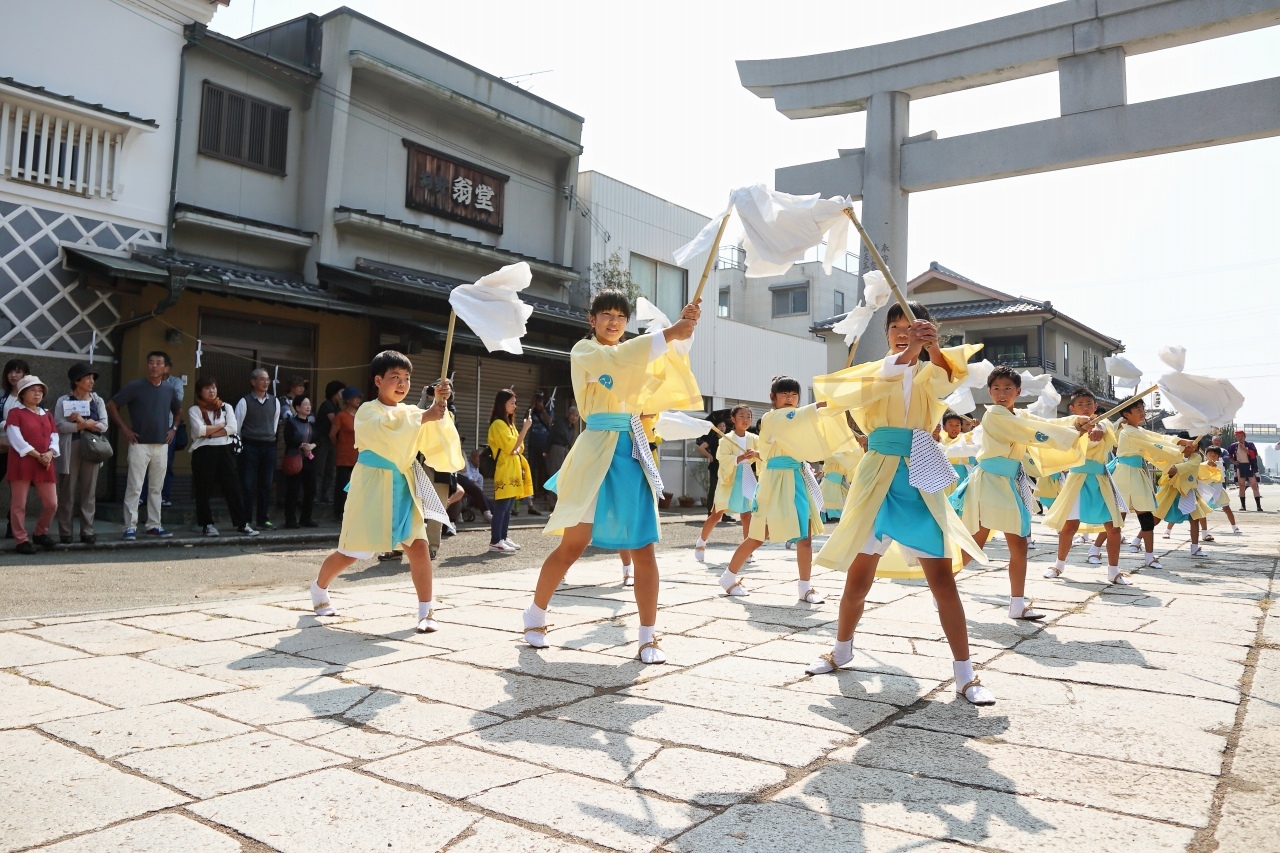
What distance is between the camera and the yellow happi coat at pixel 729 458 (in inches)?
333

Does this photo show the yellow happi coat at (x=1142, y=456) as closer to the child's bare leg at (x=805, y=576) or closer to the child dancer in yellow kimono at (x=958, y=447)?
the child dancer in yellow kimono at (x=958, y=447)

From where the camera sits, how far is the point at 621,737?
2996mm

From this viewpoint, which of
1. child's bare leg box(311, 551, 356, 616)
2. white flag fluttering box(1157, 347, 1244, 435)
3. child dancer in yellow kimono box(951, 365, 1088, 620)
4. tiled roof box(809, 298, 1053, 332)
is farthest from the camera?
tiled roof box(809, 298, 1053, 332)

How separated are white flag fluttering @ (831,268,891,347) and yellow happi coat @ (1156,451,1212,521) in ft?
23.0

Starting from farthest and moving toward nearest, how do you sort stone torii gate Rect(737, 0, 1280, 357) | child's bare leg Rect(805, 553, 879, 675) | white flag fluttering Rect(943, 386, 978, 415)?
stone torii gate Rect(737, 0, 1280, 357)
white flag fluttering Rect(943, 386, 978, 415)
child's bare leg Rect(805, 553, 879, 675)

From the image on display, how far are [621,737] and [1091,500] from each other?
5.90 m

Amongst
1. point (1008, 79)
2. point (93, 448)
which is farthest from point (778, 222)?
point (1008, 79)

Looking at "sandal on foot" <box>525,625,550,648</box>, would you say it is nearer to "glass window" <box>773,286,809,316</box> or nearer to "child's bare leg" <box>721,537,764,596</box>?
"child's bare leg" <box>721,537,764,596</box>

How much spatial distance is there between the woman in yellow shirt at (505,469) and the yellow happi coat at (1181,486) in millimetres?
7460

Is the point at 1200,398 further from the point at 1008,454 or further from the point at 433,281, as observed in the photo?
the point at 433,281

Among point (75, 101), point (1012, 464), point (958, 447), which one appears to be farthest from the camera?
point (75, 101)

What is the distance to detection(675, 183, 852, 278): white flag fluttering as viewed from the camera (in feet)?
13.7

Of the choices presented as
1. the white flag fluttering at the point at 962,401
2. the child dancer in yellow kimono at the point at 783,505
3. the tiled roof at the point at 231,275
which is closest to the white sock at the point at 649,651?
the child dancer in yellow kimono at the point at 783,505

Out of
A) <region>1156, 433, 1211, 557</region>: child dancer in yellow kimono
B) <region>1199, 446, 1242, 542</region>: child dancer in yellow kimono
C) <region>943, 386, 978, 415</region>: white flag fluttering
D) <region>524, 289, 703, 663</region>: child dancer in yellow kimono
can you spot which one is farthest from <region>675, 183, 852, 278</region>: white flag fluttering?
<region>1199, 446, 1242, 542</region>: child dancer in yellow kimono
